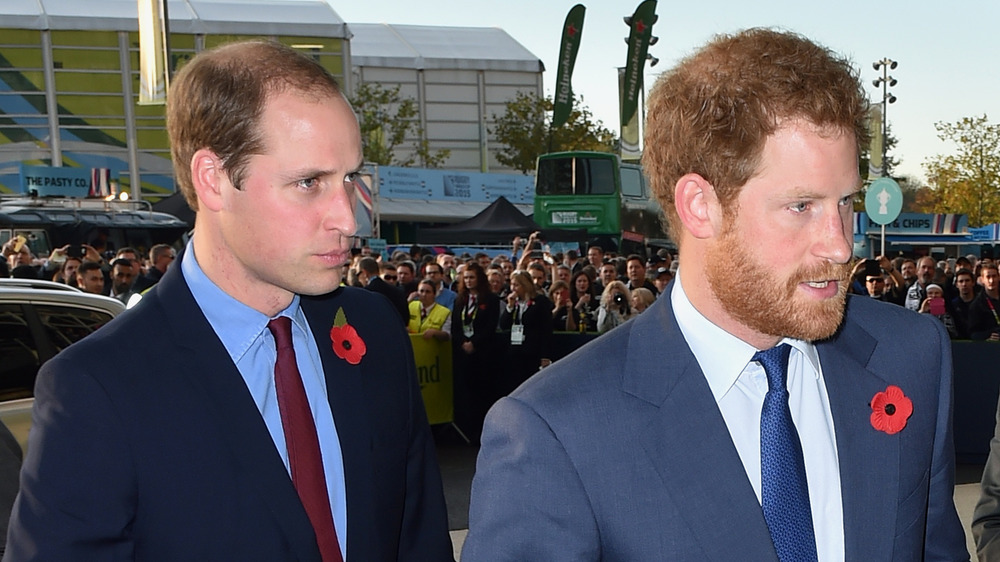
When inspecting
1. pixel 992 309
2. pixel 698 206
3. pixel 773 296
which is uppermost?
pixel 698 206

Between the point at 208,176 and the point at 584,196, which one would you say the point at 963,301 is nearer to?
the point at 208,176

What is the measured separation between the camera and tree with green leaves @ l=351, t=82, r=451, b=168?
48.8 meters

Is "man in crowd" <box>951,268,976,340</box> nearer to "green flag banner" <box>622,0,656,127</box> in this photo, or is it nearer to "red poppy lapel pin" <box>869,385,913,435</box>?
"red poppy lapel pin" <box>869,385,913,435</box>

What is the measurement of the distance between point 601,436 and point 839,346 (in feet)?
1.85

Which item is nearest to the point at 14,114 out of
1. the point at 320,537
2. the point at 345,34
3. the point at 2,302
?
the point at 345,34

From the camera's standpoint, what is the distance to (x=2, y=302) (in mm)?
5570

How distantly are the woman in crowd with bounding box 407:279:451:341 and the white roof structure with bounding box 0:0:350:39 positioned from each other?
31085 mm

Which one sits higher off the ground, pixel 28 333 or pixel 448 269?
pixel 28 333

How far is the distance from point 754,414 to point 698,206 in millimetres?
384

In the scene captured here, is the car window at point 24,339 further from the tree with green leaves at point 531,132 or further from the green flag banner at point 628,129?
the tree with green leaves at point 531,132

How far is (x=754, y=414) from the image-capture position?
1.86 metres

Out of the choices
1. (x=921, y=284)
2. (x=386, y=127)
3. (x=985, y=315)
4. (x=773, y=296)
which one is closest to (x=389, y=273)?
(x=921, y=284)

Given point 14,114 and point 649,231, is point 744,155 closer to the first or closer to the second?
point 649,231

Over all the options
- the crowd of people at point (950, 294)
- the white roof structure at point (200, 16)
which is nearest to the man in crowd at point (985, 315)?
the crowd of people at point (950, 294)
